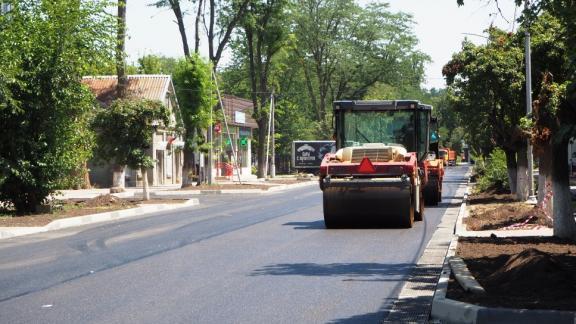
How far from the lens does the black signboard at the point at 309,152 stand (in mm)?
78125

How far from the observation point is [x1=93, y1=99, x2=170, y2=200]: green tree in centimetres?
3441

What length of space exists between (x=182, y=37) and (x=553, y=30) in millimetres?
28592

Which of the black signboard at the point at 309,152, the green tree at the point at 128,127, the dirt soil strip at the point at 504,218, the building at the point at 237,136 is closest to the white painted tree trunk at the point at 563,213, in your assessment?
the dirt soil strip at the point at 504,218

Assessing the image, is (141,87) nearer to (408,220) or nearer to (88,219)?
(88,219)

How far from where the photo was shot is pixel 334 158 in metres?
22.1

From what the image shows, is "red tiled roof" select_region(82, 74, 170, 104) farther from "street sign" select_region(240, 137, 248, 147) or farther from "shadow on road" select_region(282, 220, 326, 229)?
"shadow on road" select_region(282, 220, 326, 229)

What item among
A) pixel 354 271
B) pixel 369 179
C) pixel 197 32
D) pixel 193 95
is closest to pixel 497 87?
pixel 369 179

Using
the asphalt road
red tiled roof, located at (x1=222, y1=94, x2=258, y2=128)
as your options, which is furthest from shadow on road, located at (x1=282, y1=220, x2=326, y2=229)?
red tiled roof, located at (x1=222, y1=94, x2=258, y2=128)

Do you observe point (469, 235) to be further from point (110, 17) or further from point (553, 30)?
point (110, 17)

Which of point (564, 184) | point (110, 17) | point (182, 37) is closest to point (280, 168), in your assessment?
point (182, 37)

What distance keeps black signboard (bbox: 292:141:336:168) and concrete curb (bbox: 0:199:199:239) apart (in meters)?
42.7

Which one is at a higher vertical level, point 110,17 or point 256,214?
point 110,17

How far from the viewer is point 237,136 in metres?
81.8

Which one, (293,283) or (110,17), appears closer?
(293,283)
